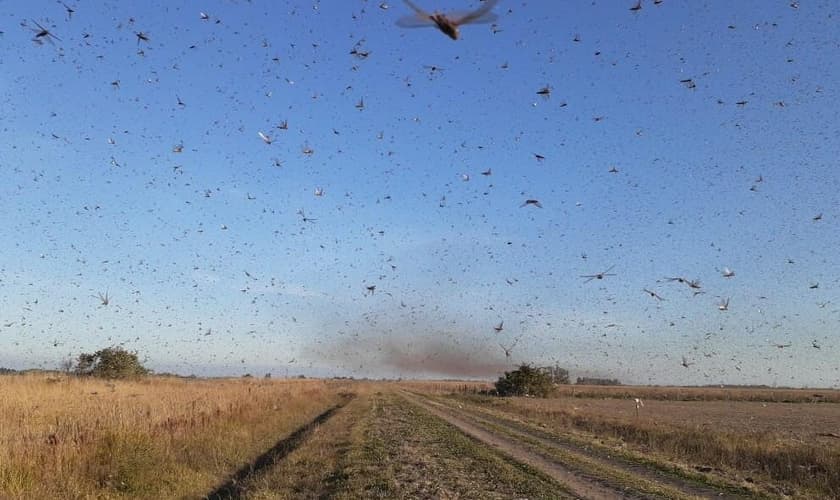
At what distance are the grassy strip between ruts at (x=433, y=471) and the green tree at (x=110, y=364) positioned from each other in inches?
1874

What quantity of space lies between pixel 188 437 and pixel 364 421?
468 inches

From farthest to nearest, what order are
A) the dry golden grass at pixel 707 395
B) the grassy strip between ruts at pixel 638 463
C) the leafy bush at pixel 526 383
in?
1. the dry golden grass at pixel 707 395
2. the leafy bush at pixel 526 383
3. the grassy strip between ruts at pixel 638 463

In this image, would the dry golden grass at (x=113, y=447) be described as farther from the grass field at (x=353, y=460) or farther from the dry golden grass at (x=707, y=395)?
the dry golden grass at (x=707, y=395)

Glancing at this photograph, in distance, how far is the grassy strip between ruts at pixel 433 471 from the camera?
12523mm

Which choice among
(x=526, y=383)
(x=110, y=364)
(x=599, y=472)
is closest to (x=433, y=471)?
(x=599, y=472)

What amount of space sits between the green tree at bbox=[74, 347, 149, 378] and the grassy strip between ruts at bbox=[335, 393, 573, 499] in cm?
4760

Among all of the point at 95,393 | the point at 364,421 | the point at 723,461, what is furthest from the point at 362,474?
the point at 95,393

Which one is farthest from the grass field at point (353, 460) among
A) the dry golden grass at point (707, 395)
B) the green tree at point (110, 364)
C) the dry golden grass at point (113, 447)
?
the dry golden grass at point (707, 395)

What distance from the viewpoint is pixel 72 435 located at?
14422 millimetres

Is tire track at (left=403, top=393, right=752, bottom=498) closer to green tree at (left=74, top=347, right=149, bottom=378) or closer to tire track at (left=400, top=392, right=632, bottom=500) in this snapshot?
tire track at (left=400, top=392, right=632, bottom=500)

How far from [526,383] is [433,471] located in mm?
79387

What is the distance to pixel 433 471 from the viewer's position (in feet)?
49.6

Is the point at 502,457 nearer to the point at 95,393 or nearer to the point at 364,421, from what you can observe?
the point at 364,421

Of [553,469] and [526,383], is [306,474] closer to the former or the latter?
[553,469]
